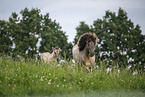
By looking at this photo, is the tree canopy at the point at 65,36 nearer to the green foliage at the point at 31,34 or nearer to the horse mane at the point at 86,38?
the green foliage at the point at 31,34

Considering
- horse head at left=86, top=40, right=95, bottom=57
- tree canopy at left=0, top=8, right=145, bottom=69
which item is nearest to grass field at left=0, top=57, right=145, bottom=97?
horse head at left=86, top=40, right=95, bottom=57

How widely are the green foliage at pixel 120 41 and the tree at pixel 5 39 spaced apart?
12658mm

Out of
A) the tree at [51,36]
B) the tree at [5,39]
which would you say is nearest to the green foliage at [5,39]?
the tree at [5,39]

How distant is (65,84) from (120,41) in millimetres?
22970

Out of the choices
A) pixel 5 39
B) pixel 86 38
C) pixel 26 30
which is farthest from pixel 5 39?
pixel 86 38

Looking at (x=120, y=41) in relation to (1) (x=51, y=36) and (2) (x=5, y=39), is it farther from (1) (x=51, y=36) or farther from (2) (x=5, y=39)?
(2) (x=5, y=39)

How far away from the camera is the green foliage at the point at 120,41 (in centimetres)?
2625

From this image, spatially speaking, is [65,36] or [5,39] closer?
[5,39]

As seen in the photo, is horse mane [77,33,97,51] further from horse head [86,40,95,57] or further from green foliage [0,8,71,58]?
green foliage [0,8,71,58]

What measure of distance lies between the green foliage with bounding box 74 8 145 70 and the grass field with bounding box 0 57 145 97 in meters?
16.8

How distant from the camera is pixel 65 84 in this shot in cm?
679

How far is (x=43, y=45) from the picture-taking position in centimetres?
3089

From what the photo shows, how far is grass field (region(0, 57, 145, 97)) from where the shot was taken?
19.3 ft

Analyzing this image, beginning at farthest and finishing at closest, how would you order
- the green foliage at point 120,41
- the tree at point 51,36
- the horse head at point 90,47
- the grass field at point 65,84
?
the tree at point 51,36
the green foliage at point 120,41
the horse head at point 90,47
the grass field at point 65,84
